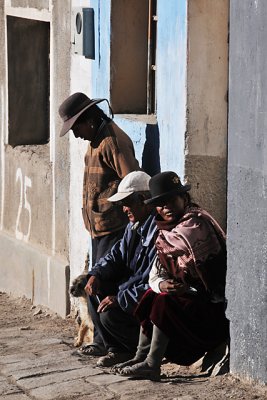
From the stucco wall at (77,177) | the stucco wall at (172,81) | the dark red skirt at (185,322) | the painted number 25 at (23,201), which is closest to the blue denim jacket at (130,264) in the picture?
the dark red skirt at (185,322)

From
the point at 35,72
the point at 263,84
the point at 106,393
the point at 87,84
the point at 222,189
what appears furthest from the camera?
the point at 35,72

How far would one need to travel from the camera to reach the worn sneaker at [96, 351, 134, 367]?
7.77 metres

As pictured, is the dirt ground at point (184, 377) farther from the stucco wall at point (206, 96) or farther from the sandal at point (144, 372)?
the stucco wall at point (206, 96)

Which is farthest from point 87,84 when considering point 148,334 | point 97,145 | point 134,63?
point 148,334

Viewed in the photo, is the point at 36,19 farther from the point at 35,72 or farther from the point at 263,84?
the point at 263,84

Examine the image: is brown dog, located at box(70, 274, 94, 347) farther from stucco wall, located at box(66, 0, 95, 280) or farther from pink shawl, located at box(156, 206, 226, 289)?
pink shawl, located at box(156, 206, 226, 289)

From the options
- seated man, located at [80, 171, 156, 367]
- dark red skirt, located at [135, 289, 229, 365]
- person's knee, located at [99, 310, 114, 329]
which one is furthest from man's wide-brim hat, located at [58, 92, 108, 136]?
dark red skirt, located at [135, 289, 229, 365]

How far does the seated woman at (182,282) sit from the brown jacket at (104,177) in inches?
38.8

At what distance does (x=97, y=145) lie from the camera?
8.13 metres

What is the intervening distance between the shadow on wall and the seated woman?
103 cm

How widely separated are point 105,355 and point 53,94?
286 cm

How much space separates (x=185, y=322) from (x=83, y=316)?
1.99 meters

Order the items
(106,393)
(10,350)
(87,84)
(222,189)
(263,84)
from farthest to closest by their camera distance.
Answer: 1. (87,84)
2. (10,350)
3. (222,189)
4. (106,393)
5. (263,84)

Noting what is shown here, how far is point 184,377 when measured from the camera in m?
7.34
